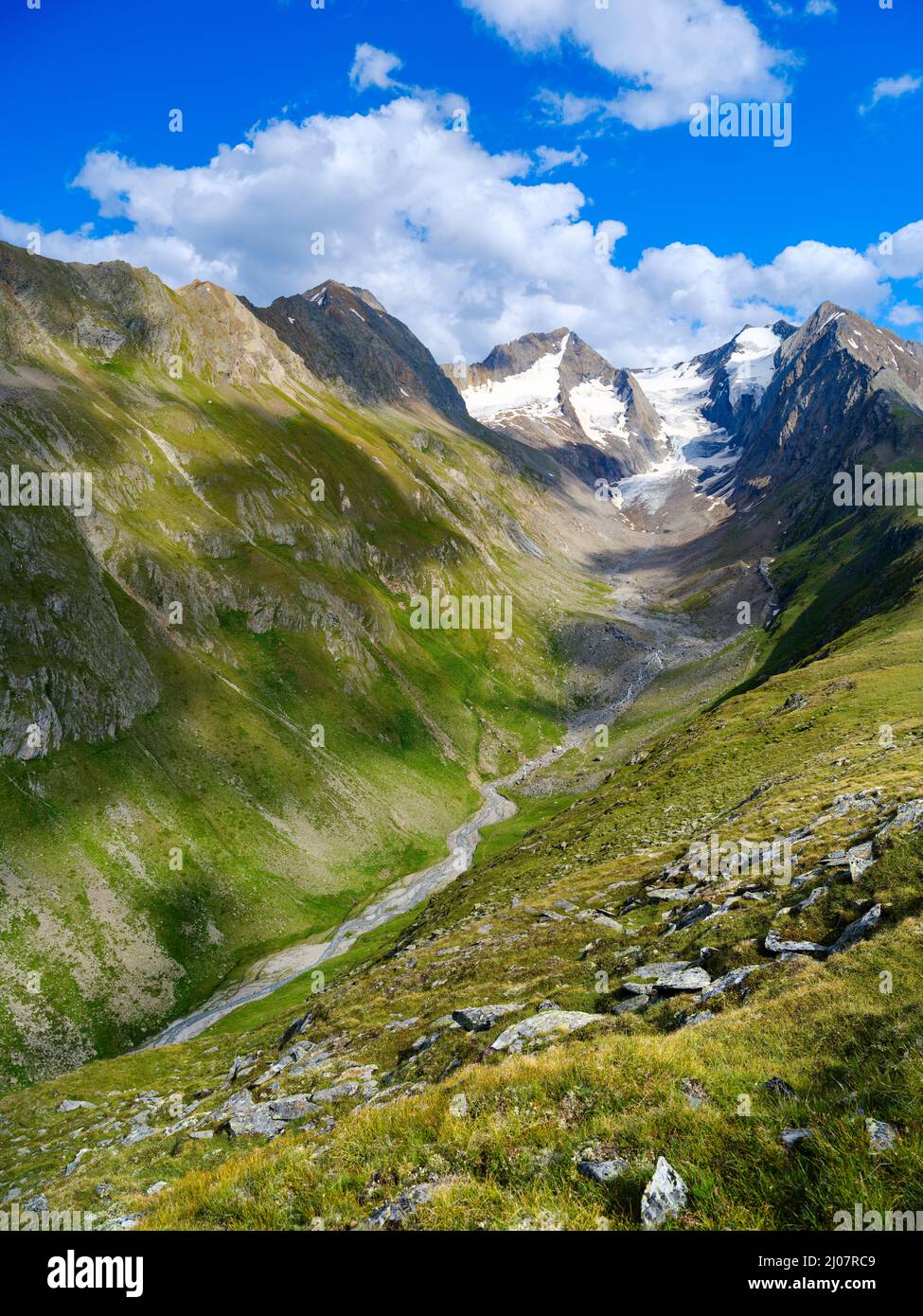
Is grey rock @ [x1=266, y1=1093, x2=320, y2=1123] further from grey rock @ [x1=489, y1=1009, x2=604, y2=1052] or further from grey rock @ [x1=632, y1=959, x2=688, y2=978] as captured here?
grey rock @ [x1=632, y1=959, x2=688, y2=978]

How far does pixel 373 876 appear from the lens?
102 m

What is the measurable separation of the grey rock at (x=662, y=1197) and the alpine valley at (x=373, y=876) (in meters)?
0.04

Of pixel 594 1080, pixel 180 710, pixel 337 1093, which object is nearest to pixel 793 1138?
pixel 594 1080

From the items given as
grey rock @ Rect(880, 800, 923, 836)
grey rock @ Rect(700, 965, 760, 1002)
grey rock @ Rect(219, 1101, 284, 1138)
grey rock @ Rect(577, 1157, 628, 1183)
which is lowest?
grey rock @ Rect(219, 1101, 284, 1138)

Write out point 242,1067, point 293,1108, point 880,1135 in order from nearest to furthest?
point 880,1135 → point 293,1108 → point 242,1067

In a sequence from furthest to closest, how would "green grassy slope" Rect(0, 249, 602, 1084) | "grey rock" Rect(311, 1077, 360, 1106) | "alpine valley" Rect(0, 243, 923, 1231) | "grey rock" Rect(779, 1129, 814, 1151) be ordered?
"green grassy slope" Rect(0, 249, 602, 1084)
"grey rock" Rect(311, 1077, 360, 1106)
"alpine valley" Rect(0, 243, 923, 1231)
"grey rock" Rect(779, 1129, 814, 1151)

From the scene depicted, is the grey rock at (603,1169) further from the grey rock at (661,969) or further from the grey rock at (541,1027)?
the grey rock at (661,969)

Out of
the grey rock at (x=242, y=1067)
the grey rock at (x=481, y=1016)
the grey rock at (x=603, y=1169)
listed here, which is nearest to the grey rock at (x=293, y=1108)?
the grey rock at (x=481, y=1016)

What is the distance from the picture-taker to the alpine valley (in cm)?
918

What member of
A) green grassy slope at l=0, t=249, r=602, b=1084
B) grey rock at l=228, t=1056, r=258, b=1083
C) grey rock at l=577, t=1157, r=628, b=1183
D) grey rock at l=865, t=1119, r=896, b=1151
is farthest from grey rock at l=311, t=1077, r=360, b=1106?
green grassy slope at l=0, t=249, r=602, b=1084

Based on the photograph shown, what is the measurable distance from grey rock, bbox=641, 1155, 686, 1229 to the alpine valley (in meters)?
0.04

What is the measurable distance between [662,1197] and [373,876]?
100m

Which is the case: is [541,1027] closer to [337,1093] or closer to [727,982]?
[727,982]
